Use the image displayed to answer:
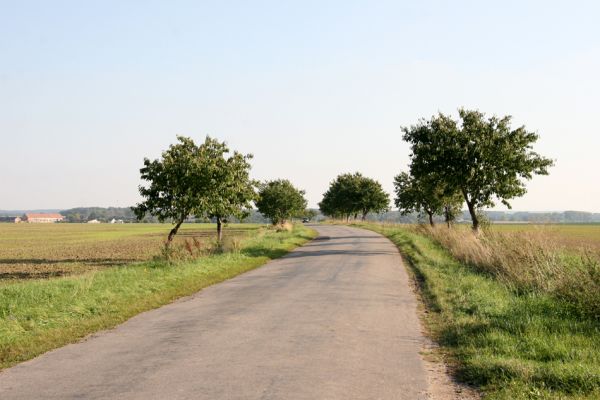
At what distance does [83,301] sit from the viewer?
12219mm

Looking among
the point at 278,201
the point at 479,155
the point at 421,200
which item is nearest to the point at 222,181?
the point at 479,155

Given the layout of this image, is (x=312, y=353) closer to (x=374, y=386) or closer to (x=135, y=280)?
(x=374, y=386)

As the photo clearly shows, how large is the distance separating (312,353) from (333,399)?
6.76 feet

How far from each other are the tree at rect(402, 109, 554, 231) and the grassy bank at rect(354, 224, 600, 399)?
14871 millimetres

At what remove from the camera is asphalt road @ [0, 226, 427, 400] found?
20.7 feet

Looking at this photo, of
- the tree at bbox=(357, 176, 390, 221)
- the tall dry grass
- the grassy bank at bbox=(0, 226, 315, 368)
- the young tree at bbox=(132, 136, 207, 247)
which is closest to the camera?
the grassy bank at bbox=(0, 226, 315, 368)

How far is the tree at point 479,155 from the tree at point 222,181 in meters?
10.2

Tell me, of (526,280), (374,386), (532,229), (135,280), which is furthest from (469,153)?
(374,386)

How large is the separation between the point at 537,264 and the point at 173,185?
57.2ft

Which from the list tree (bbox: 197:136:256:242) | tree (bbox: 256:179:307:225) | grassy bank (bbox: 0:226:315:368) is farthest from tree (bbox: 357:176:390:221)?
grassy bank (bbox: 0:226:315:368)

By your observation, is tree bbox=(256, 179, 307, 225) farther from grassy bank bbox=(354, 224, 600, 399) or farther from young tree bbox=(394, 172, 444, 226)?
grassy bank bbox=(354, 224, 600, 399)

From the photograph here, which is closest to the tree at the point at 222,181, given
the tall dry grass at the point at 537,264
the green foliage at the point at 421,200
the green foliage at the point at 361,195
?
the tall dry grass at the point at 537,264

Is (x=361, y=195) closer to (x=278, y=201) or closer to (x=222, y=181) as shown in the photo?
(x=278, y=201)

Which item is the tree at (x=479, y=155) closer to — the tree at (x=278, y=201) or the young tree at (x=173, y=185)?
the young tree at (x=173, y=185)
